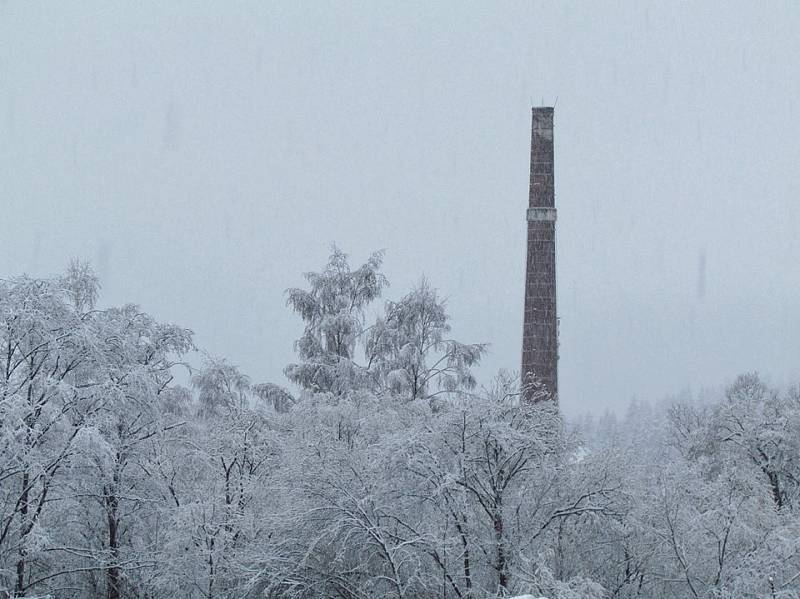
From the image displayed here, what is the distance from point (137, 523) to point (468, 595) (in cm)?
916

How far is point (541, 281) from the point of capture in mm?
42656

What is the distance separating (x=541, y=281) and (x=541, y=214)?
9.66 ft

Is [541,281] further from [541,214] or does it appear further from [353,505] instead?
[353,505]

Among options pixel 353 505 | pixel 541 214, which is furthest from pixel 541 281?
pixel 353 505

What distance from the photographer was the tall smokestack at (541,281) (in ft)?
139

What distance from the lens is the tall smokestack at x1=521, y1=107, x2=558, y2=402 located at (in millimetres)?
42219

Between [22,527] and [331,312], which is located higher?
[331,312]

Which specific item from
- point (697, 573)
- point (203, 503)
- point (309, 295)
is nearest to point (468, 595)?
point (697, 573)

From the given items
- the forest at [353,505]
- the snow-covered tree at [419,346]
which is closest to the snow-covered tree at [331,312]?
the snow-covered tree at [419,346]

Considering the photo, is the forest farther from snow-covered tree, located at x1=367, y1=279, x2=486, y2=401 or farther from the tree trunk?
snow-covered tree, located at x1=367, y1=279, x2=486, y2=401

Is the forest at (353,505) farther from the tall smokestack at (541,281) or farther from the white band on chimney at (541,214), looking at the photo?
the white band on chimney at (541,214)

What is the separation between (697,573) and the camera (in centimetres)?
1964

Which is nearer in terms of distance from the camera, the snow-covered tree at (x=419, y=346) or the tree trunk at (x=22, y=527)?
the tree trunk at (x=22, y=527)

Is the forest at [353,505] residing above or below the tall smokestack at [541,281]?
below
